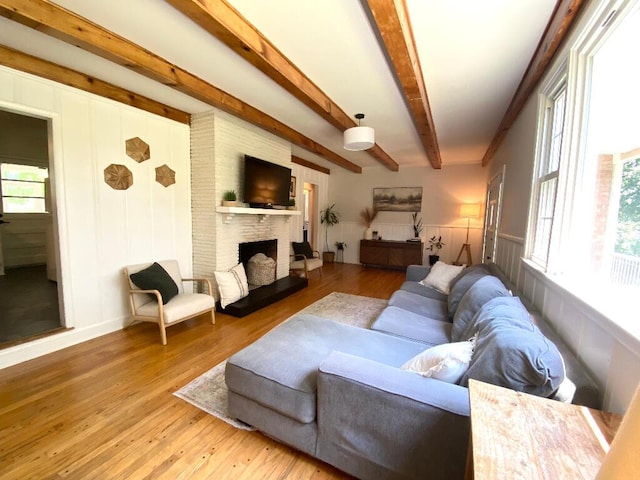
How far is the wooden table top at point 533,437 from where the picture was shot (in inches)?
25.7

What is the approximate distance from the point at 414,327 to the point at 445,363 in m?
0.99

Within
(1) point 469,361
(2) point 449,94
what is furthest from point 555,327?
(2) point 449,94

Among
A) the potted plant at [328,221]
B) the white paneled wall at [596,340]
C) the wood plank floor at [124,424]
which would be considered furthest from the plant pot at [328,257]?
the white paneled wall at [596,340]

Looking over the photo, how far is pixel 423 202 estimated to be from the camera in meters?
6.54

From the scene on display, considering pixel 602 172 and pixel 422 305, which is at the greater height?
pixel 602 172

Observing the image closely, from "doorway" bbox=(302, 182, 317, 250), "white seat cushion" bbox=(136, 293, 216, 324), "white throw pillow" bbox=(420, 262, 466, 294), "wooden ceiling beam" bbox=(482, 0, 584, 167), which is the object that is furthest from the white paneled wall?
"doorway" bbox=(302, 182, 317, 250)

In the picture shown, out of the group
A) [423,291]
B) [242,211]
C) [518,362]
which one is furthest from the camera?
[242,211]

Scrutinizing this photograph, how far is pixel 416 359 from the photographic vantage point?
1.44 metres

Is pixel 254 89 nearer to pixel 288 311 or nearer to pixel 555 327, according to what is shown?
pixel 288 311

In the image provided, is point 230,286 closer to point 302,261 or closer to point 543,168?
point 302,261

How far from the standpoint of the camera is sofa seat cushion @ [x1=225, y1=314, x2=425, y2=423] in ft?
4.58

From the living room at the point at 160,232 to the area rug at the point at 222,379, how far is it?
0.34ft

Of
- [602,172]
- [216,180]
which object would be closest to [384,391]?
[602,172]

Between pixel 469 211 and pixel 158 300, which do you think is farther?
pixel 469 211
